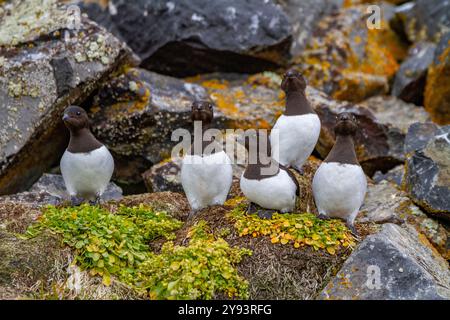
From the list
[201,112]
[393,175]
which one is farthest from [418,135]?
[201,112]

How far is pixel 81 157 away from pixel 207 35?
4.79m

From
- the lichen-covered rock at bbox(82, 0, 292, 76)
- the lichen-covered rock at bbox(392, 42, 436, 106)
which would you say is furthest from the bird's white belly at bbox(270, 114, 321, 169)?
the lichen-covered rock at bbox(392, 42, 436, 106)

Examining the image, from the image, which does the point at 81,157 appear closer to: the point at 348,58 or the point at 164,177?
the point at 164,177

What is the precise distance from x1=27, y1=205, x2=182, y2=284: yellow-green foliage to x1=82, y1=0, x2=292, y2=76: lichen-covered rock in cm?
512

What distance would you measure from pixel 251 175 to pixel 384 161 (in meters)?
4.94

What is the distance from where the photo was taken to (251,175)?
772cm

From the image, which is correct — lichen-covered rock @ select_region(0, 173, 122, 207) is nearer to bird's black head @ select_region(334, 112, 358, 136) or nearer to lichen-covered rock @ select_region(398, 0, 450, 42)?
bird's black head @ select_region(334, 112, 358, 136)

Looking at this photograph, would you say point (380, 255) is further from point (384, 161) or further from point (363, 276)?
point (384, 161)

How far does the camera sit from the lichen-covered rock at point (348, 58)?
44.5 ft

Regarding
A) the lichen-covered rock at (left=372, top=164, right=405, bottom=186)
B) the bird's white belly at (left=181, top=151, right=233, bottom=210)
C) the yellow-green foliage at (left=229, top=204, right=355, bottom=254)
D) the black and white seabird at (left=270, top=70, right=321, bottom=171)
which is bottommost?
the lichen-covered rock at (left=372, top=164, right=405, bottom=186)

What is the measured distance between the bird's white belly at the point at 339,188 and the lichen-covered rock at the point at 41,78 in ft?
14.7

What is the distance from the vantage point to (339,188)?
301 inches

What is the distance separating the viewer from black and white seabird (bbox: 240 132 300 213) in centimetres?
766
